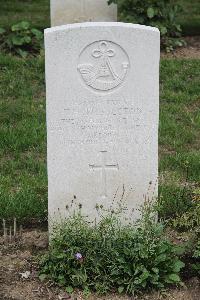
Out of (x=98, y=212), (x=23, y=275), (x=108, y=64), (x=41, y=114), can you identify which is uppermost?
(x=108, y=64)

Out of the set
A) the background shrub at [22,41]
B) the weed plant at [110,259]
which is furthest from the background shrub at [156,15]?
the weed plant at [110,259]

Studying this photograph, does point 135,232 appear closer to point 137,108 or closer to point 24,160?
point 137,108

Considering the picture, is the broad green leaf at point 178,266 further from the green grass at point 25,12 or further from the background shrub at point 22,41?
the green grass at point 25,12

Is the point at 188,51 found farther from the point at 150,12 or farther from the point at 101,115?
the point at 101,115

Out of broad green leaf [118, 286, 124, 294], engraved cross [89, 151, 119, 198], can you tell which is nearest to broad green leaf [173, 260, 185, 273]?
broad green leaf [118, 286, 124, 294]

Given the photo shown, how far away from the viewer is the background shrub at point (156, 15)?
9.12 metres

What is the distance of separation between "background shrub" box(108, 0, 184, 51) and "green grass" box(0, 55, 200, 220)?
2.04 feet

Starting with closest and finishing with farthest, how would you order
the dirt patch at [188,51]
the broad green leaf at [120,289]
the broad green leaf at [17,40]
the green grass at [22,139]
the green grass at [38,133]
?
the broad green leaf at [120,289] < the green grass at [22,139] < the green grass at [38,133] < the broad green leaf at [17,40] < the dirt patch at [188,51]

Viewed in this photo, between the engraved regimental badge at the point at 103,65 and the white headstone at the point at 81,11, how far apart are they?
4482 millimetres

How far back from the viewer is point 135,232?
477 cm

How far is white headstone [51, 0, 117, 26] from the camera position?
903 cm

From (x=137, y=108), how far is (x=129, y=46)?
1.25 ft

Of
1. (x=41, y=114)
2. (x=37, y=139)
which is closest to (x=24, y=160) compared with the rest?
(x=37, y=139)

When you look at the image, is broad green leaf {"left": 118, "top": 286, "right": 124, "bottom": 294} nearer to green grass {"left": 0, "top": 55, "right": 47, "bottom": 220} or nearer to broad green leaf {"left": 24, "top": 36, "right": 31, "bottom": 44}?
green grass {"left": 0, "top": 55, "right": 47, "bottom": 220}
